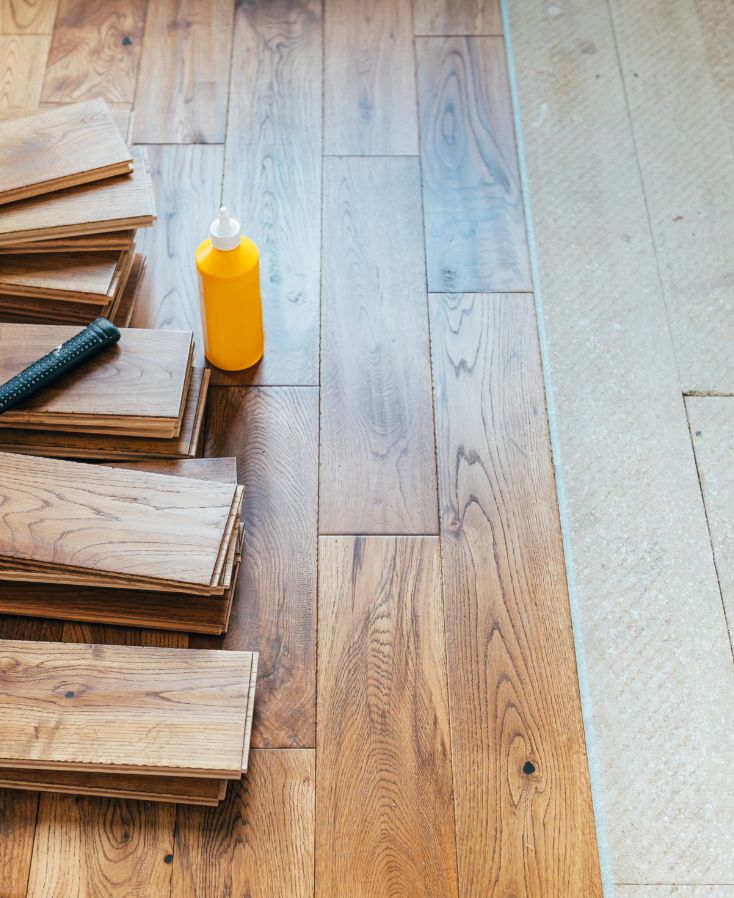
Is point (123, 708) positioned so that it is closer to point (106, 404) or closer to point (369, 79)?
point (106, 404)

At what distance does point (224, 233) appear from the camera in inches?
55.9

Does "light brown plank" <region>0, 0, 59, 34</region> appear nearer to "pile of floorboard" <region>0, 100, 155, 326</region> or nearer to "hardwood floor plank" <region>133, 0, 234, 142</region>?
"hardwood floor plank" <region>133, 0, 234, 142</region>

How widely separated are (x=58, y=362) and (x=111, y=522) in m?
0.27

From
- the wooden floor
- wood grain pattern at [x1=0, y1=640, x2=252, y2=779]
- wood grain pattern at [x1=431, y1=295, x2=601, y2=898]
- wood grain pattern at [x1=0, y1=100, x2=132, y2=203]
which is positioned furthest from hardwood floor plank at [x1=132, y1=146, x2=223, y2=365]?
wood grain pattern at [x1=0, y1=640, x2=252, y2=779]

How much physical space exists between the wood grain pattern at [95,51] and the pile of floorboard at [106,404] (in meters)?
0.74

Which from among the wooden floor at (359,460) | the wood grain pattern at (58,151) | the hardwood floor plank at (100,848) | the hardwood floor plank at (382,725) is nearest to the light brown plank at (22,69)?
the wooden floor at (359,460)

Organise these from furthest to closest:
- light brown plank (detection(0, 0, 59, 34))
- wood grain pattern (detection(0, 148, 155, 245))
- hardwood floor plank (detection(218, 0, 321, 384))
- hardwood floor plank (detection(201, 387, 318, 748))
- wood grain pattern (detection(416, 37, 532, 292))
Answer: light brown plank (detection(0, 0, 59, 34)) → wood grain pattern (detection(416, 37, 532, 292)) → hardwood floor plank (detection(218, 0, 321, 384)) → wood grain pattern (detection(0, 148, 155, 245)) → hardwood floor plank (detection(201, 387, 318, 748))

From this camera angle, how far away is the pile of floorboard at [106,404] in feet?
4.69

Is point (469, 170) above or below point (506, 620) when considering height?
above

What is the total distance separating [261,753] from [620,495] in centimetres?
72

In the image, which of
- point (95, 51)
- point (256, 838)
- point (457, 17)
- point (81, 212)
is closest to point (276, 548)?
point (256, 838)

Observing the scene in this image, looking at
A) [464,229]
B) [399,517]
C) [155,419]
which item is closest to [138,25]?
[464,229]

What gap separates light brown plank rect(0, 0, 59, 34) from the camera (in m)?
2.08

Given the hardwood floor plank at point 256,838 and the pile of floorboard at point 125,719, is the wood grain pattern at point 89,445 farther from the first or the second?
the hardwood floor plank at point 256,838
